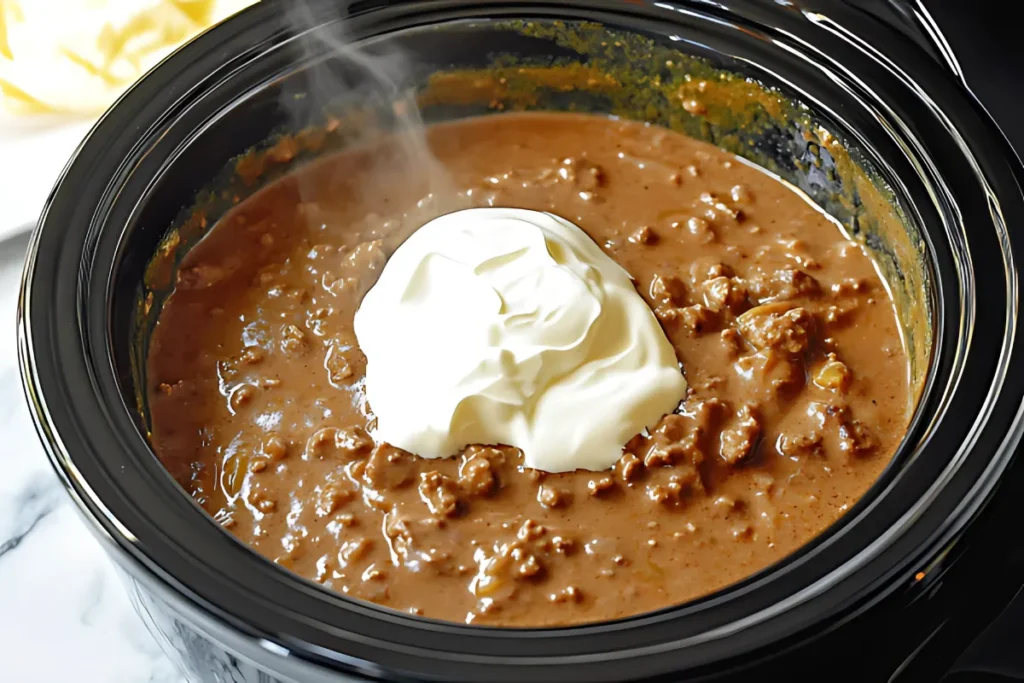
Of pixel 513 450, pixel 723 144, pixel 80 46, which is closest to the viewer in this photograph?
pixel 513 450

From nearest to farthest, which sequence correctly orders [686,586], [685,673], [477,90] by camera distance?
[685,673] < [686,586] < [477,90]

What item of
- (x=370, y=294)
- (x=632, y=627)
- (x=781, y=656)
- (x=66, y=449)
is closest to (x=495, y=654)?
(x=632, y=627)

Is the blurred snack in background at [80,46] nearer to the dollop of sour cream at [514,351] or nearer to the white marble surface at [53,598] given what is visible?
the white marble surface at [53,598]

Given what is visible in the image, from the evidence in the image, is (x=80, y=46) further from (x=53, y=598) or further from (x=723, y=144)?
(x=723, y=144)

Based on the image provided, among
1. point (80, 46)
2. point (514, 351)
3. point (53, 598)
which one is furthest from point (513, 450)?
point (80, 46)

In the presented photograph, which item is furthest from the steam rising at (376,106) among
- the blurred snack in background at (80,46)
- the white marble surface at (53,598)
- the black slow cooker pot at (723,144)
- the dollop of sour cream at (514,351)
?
the white marble surface at (53,598)

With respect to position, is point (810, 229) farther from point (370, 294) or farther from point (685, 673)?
point (685, 673)
